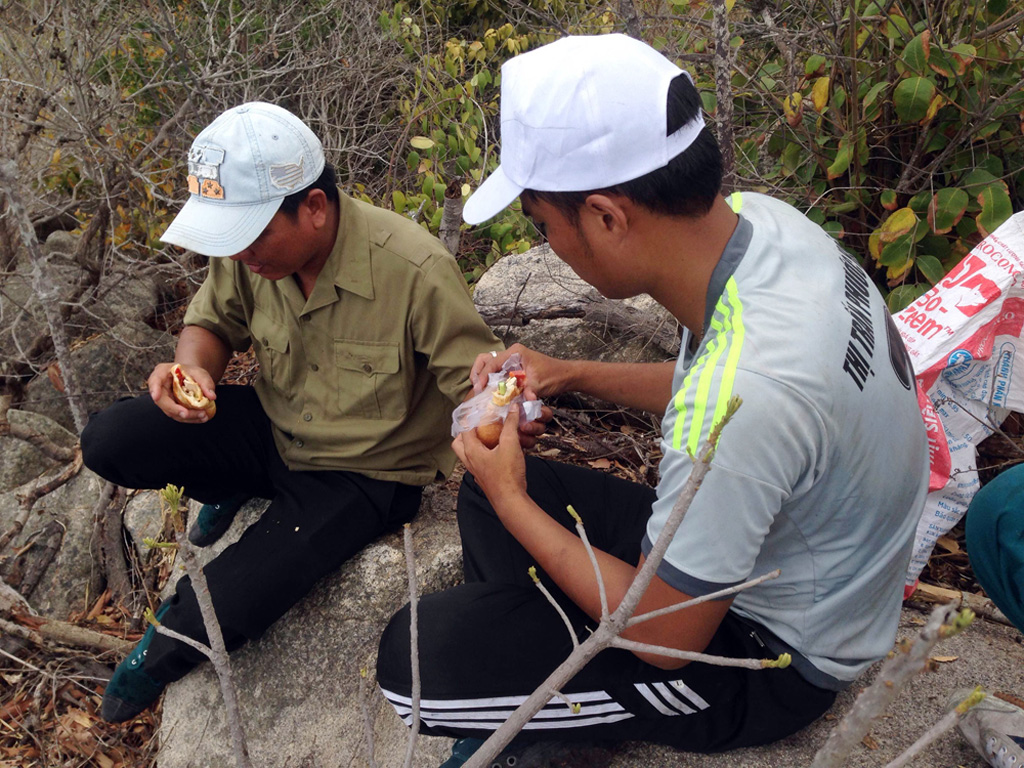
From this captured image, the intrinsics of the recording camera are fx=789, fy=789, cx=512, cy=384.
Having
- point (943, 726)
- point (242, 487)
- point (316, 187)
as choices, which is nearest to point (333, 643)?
point (242, 487)

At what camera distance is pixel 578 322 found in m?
3.74

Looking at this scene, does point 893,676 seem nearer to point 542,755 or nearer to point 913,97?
point 542,755

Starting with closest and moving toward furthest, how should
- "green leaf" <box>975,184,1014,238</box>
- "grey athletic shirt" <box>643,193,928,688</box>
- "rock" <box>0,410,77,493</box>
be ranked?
"grey athletic shirt" <box>643,193,928,688</box> < "green leaf" <box>975,184,1014,238</box> < "rock" <box>0,410,77,493</box>

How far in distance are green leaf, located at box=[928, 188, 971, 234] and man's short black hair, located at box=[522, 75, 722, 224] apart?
1.56 meters

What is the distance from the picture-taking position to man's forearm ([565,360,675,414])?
239cm

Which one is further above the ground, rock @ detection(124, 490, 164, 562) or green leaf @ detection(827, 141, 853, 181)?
green leaf @ detection(827, 141, 853, 181)

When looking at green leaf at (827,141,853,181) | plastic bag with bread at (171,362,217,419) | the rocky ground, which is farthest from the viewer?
green leaf at (827,141,853,181)

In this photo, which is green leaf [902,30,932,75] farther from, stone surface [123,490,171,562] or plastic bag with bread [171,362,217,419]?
stone surface [123,490,171,562]

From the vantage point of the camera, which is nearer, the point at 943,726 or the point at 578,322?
the point at 943,726

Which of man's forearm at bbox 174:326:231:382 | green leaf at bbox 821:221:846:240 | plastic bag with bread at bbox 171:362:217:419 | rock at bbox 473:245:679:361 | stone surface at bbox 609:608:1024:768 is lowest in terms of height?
rock at bbox 473:245:679:361

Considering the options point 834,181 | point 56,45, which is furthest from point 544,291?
point 56,45

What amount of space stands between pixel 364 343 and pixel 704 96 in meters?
1.97

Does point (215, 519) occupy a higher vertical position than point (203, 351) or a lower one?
lower

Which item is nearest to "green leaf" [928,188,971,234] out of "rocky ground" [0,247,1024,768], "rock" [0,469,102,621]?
"rocky ground" [0,247,1024,768]
